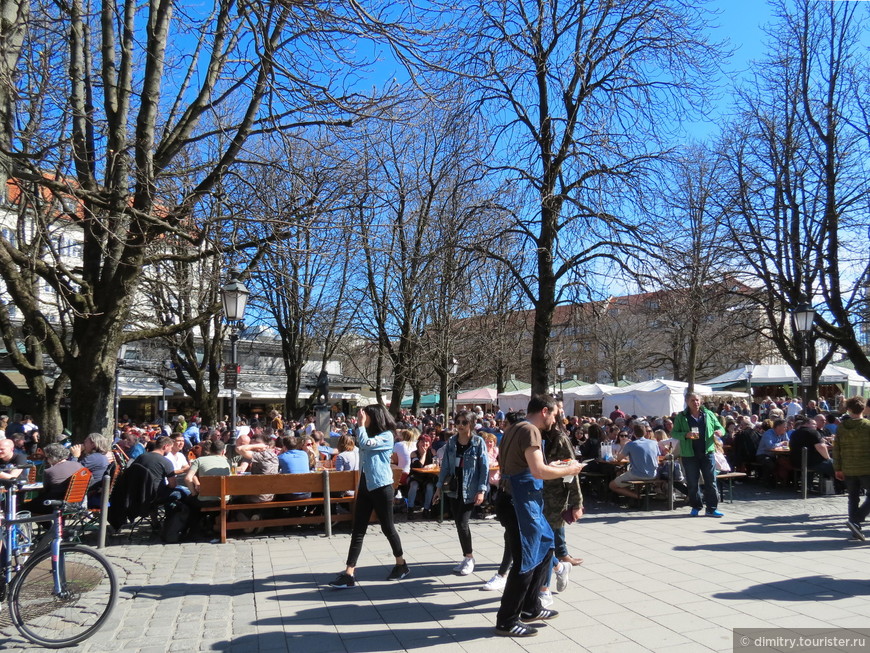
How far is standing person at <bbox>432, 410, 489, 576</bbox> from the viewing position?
6.34 meters

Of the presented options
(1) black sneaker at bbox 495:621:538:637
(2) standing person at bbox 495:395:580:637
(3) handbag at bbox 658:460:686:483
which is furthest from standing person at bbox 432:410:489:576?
(3) handbag at bbox 658:460:686:483

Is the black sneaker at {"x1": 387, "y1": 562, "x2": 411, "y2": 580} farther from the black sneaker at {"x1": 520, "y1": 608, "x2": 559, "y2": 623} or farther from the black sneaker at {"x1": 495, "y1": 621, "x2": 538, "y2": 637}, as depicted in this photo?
the black sneaker at {"x1": 495, "y1": 621, "x2": 538, "y2": 637}

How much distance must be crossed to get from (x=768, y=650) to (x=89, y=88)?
11.0 m

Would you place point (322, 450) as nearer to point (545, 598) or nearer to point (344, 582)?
point (344, 582)

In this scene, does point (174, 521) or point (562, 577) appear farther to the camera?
point (174, 521)

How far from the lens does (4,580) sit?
Answer: 478cm

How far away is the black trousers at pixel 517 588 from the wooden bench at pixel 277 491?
14.2 feet

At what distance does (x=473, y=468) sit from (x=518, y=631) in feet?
6.81

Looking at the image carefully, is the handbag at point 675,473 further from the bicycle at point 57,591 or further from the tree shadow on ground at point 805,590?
the bicycle at point 57,591

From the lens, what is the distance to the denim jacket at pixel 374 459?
6.03 meters

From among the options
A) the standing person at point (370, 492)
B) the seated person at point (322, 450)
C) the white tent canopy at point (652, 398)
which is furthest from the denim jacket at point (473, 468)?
the white tent canopy at point (652, 398)

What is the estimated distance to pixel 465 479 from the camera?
644 cm

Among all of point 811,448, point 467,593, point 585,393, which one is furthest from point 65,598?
point 585,393

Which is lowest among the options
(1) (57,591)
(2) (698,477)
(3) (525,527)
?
(1) (57,591)
